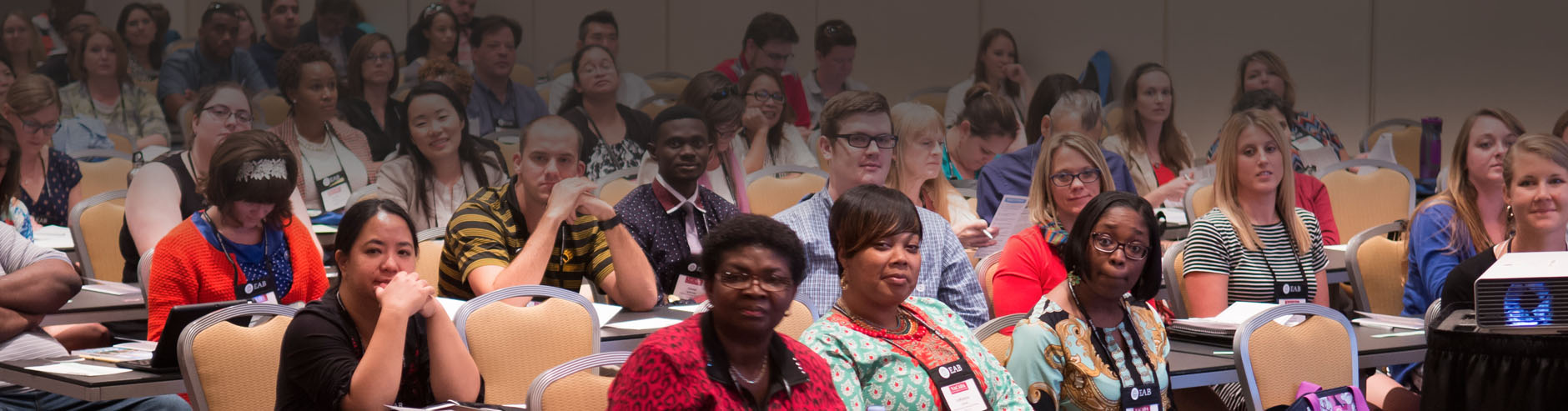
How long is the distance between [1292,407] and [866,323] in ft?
3.55

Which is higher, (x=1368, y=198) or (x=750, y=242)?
(x=750, y=242)

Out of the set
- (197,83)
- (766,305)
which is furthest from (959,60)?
(766,305)

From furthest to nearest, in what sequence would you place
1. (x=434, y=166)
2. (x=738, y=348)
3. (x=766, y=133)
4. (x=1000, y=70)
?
(x=1000, y=70)
(x=766, y=133)
(x=434, y=166)
(x=738, y=348)

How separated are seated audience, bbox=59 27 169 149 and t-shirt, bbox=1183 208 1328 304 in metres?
7.44

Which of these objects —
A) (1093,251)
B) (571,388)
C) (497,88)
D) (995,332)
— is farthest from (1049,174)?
(497,88)

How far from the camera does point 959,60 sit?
10359 mm

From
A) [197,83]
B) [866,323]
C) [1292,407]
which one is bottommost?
[1292,407]

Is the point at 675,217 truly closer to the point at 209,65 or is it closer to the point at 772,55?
the point at 772,55

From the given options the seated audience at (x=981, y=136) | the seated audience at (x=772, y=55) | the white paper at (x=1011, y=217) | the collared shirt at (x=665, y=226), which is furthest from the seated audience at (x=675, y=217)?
the seated audience at (x=772, y=55)

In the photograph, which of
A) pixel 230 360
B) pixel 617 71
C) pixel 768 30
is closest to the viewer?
pixel 230 360

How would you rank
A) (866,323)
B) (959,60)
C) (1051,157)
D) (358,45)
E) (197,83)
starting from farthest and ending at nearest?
(959,60) < (197,83) < (358,45) < (1051,157) < (866,323)

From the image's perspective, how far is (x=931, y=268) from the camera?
3584 millimetres

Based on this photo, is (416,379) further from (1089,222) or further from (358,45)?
(358,45)

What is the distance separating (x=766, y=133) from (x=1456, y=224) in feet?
14.1
